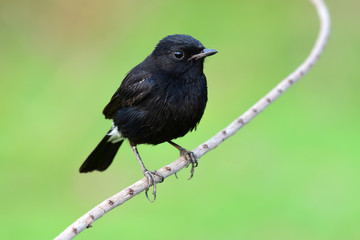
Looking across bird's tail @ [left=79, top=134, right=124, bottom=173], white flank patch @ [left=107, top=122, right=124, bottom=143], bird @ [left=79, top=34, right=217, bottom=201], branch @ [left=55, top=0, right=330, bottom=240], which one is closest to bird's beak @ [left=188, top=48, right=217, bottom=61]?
bird @ [left=79, top=34, right=217, bottom=201]

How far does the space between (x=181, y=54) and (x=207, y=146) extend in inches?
31.5

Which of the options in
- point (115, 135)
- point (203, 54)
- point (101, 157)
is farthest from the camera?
point (101, 157)

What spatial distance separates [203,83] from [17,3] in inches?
259

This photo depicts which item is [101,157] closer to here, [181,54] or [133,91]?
[133,91]

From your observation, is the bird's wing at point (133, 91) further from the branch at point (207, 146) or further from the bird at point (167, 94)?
the branch at point (207, 146)

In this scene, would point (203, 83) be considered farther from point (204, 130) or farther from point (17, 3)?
point (17, 3)

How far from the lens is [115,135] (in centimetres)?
513

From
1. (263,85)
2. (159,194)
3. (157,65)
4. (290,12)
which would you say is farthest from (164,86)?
(290,12)

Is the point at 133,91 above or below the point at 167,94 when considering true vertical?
above

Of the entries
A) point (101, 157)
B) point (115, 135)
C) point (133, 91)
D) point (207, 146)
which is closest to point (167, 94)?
point (133, 91)

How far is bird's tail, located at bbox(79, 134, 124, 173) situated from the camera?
5316 mm

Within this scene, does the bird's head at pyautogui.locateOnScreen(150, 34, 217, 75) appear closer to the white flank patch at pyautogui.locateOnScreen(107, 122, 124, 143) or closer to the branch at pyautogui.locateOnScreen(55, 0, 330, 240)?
the branch at pyautogui.locateOnScreen(55, 0, 330, 240)

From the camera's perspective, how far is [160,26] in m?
9.91

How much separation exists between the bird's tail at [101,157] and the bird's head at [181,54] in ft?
3.33
